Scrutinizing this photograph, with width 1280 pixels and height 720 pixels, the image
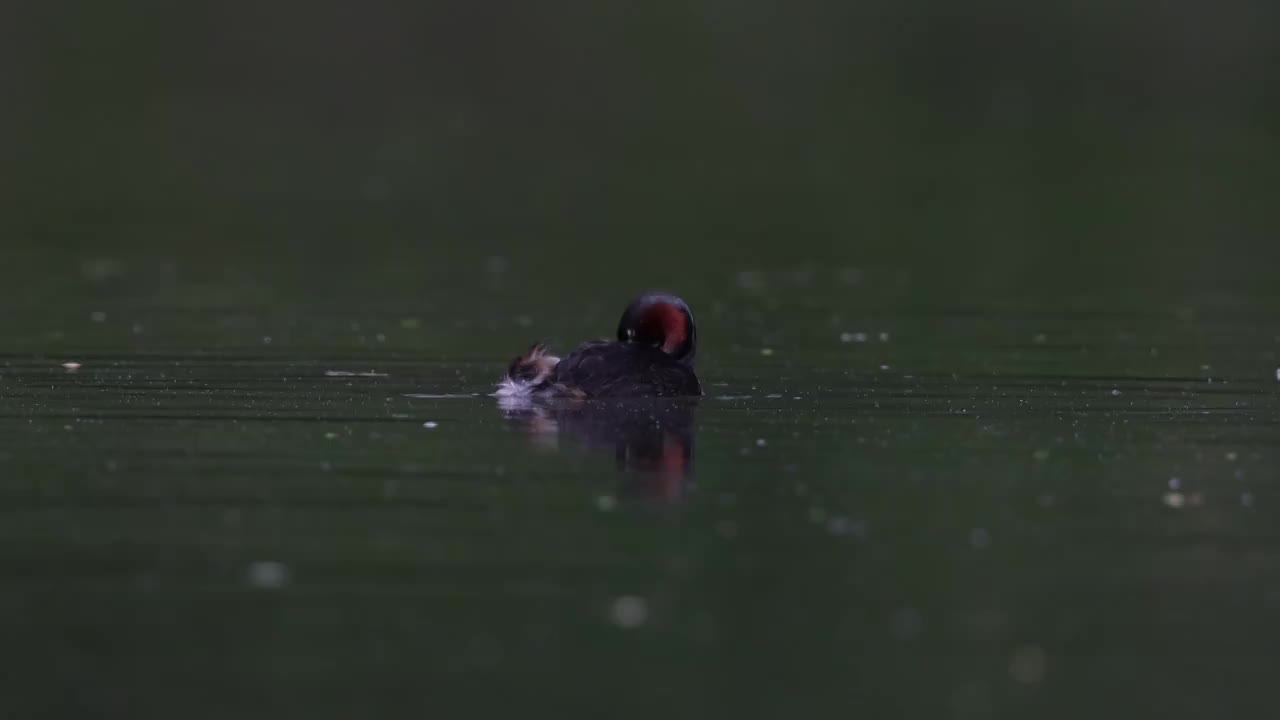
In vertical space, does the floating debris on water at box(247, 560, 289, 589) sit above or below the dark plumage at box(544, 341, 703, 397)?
below

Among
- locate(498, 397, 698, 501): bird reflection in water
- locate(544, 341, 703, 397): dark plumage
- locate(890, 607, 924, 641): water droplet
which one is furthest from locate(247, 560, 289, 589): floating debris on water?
locate(544, 341, 703, 397): dark plumage

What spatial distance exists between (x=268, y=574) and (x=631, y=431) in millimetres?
3983

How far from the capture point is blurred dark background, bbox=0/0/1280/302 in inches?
1036

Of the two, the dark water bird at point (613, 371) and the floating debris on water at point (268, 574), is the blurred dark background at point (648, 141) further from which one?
the floating debris on water at point (268, 574)

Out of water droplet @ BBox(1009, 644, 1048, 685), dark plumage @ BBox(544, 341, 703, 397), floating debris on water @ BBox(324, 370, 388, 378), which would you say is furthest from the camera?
Answer: floating debris on water @ BBox(324, 370, 388, 378)

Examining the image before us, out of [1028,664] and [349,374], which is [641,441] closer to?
[349,374]

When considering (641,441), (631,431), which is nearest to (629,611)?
(641,441)

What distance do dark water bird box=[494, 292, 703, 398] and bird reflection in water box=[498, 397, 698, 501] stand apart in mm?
71

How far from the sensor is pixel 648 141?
4138 cm

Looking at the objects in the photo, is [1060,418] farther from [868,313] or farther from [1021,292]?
[1021,292]

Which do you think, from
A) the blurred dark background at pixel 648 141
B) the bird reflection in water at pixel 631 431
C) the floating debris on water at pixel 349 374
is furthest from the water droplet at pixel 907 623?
the blurred dark background at pixel 648 141

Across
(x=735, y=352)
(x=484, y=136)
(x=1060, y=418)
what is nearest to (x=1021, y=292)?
(x=735, y=352)

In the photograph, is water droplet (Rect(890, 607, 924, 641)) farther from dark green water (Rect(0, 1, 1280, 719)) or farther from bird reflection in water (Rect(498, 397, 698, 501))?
bird reflection in water (Rect(498, 397, 698, 501))

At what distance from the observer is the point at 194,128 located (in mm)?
41844
